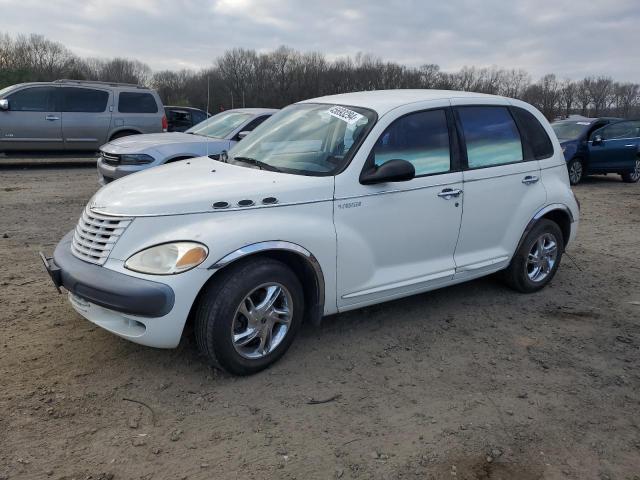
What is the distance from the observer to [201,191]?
341 cm

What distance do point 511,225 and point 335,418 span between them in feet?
8.46

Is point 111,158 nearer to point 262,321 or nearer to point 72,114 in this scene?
point 72,114

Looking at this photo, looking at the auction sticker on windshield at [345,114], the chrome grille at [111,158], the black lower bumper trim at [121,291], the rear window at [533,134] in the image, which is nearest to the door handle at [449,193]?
the auction sticker on windshield at [345,114]

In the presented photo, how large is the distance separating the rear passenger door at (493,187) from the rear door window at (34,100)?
37.2ft

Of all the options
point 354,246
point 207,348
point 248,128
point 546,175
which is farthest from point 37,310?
point 248,128

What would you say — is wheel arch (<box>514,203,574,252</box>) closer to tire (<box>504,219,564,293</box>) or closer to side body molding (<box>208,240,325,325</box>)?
tire (<box>504,219,564,293</box>)

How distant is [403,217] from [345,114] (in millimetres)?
924

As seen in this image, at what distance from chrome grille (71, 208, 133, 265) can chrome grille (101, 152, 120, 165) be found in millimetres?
4948

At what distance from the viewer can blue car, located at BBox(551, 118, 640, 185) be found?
1342cm

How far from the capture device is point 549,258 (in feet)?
17.3

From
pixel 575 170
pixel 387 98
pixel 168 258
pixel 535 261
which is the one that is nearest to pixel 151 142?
pixel 387 98

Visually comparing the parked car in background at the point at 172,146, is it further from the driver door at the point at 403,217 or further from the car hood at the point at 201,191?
the driver door at the point at 403,217

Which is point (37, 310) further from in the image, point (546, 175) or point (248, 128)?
point (248, 128)

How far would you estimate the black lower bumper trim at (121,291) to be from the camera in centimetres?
305
